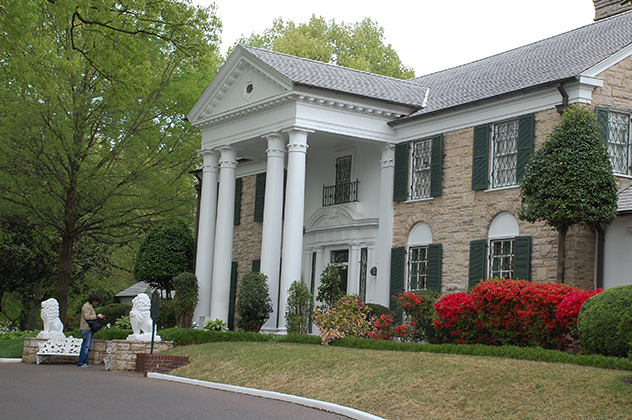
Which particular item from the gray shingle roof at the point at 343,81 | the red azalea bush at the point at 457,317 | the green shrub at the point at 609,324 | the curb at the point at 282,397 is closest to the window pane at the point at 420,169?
the gray shingle roof at the point at 343,81

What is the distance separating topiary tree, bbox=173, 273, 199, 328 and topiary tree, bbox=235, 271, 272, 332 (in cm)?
328

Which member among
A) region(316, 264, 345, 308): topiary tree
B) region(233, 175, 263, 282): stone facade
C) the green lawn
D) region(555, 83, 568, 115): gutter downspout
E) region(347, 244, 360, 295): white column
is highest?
region(555, 83, 568, 115): gutter downspout

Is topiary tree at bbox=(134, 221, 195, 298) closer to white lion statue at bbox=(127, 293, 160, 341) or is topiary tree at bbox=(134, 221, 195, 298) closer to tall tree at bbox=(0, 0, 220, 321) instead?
tall tree at bbox=(0, 0, 220, 321)

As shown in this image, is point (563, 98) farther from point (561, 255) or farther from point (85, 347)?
point (85, 347)

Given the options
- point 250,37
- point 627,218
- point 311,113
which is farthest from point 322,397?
point 250,37

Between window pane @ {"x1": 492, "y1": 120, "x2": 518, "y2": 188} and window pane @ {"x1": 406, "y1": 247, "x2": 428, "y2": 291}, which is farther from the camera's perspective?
window pane @ {"x1": 406, "y1": 247, "x2": 428, "y2": 291}

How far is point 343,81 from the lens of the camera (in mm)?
24203

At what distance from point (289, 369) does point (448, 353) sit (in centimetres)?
300

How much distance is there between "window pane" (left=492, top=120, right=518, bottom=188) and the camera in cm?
2017

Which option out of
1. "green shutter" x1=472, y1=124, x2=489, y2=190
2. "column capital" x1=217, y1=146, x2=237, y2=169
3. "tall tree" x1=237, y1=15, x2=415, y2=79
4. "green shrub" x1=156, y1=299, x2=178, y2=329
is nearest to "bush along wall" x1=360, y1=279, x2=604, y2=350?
"green shutter" x1=472, y1=124, x2=489, y2=190

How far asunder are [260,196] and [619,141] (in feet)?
44.5

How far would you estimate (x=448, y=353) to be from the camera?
14.9 meters

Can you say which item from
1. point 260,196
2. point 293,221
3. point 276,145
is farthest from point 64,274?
point 293,221

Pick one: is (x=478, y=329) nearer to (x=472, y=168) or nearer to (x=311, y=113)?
(x=472, y=168)
